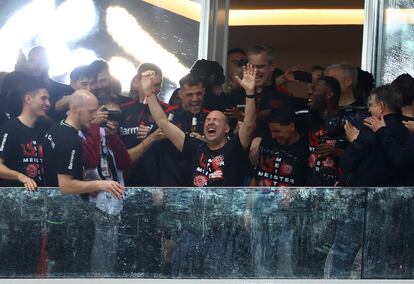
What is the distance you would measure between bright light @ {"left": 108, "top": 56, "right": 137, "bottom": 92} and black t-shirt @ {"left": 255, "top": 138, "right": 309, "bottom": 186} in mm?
1288

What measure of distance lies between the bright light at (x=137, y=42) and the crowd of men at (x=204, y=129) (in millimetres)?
103

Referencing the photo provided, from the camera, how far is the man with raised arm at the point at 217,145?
10.5 meters

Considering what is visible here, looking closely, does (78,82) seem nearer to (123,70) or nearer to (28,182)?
(123,70)

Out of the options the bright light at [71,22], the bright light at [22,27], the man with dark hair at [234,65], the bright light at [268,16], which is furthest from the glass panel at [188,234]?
the bright light at [268,16]

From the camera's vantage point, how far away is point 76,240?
10.5m

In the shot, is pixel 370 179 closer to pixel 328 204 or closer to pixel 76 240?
pixel 328 204

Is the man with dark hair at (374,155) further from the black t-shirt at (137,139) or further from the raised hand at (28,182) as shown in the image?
the raised hand at (28,182)

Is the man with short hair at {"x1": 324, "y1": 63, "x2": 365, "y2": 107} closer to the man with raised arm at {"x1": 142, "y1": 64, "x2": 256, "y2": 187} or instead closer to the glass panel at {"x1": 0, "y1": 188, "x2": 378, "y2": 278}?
the man with raised arm at {"x1": 142, "y1": 64, "x2": 256, "y2": 187}

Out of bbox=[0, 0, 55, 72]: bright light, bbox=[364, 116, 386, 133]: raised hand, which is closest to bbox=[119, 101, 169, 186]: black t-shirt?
bbox=[0, 0, 55, 72]: bright light

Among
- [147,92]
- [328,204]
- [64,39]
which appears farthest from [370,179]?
[64,39]

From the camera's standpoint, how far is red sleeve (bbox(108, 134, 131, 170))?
1073cm

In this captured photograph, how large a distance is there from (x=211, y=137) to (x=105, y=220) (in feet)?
3.40

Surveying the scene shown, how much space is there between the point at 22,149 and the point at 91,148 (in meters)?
0.58
